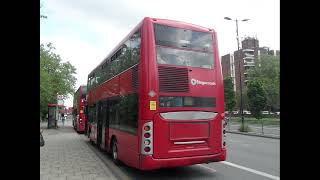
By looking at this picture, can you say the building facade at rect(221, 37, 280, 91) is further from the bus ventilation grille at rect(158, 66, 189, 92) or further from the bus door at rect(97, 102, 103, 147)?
the bus ventilation grille at rect(158, 66, 189, 92)

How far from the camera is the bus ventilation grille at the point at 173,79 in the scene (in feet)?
28.6

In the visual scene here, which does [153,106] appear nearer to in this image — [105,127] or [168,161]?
[168,161]

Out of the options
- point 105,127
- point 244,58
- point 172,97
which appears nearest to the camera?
point 172,97

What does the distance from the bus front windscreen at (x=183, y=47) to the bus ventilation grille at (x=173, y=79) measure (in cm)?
18

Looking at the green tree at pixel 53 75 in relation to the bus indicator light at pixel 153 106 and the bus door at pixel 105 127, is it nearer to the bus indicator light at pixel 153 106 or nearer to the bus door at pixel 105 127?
the bus door at pixel 105 127

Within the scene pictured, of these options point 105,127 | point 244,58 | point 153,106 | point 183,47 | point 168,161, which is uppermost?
point 244,58

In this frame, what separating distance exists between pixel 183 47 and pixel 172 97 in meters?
1.39

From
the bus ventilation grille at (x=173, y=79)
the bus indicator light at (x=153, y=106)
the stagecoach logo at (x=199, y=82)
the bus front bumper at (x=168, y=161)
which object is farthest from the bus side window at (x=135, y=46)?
the bus front bumper at (x=168, y=161)

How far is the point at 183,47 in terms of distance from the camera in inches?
363

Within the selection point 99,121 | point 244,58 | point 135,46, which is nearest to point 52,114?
point 99,121
